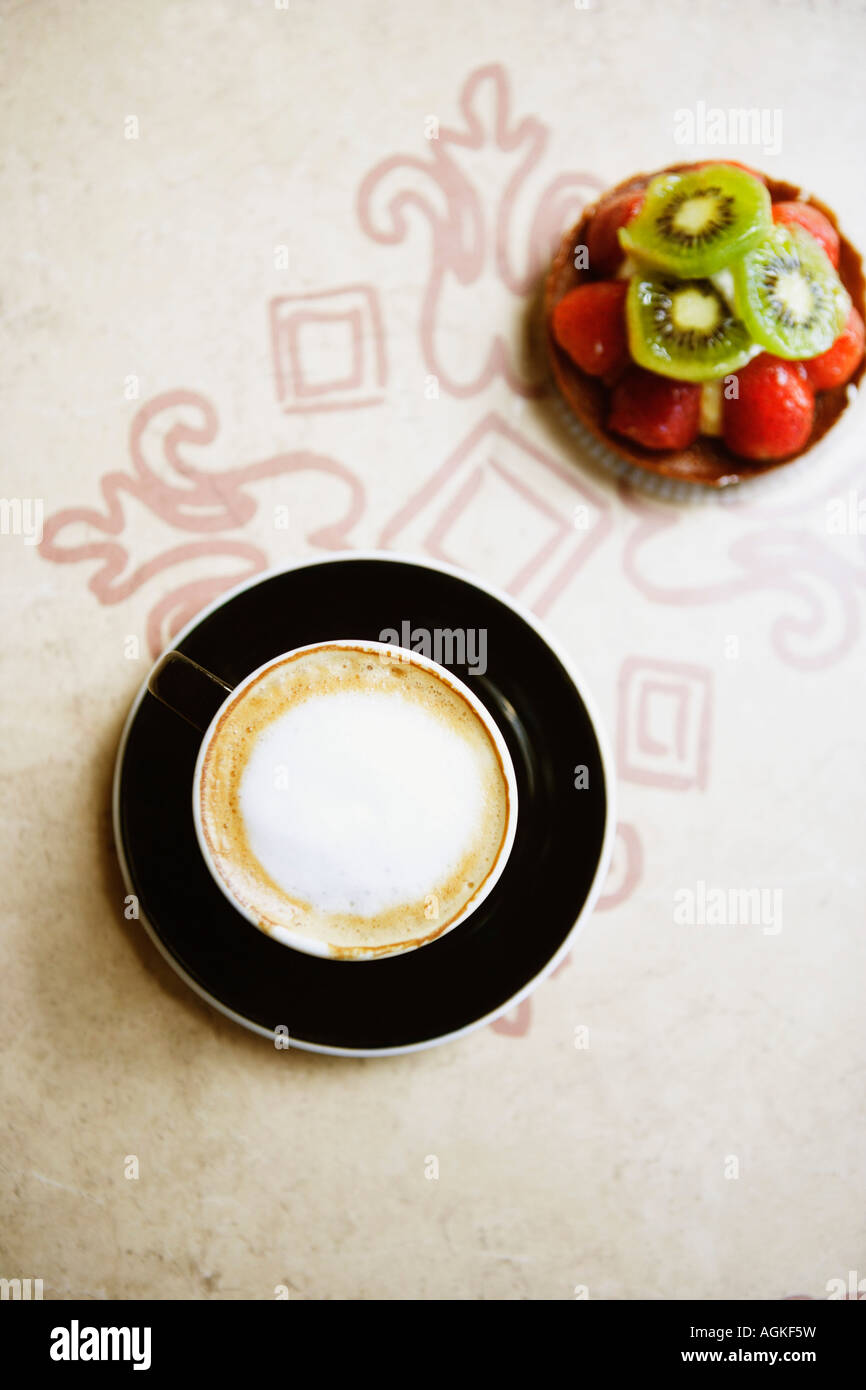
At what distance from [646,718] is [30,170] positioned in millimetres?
891

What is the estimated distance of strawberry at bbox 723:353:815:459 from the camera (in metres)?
0.92

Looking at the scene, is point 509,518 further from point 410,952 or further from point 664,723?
point 410,952

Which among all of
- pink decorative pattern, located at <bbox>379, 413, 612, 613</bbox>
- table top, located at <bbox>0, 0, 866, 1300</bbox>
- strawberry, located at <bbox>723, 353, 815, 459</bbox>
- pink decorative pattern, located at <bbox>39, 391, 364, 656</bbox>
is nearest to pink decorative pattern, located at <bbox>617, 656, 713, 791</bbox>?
table top, located at <bbox>0, 0, 866, 1300</bbox>

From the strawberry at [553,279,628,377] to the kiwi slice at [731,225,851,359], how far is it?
109mm

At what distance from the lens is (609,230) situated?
95cm

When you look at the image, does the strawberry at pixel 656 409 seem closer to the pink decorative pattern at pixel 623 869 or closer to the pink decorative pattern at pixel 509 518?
the pink decorative pattern at pixel 509 518

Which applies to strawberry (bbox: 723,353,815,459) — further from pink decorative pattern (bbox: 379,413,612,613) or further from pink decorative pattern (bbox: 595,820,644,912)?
pink decorative pattern (bbox: 595,820,644,912)

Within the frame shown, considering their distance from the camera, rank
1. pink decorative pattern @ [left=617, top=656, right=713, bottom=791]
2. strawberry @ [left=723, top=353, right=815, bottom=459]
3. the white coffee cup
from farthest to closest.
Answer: pink decorative pattern @ [left=617, top=656, right=713, bottom=791], strawberry @ [left=723, top=353, right=815, bottom=459], the white coffee cup

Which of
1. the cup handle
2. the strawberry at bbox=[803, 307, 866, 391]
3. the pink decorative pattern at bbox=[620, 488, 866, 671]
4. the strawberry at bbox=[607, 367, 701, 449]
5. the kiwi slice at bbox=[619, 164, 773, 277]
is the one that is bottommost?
the cup handle

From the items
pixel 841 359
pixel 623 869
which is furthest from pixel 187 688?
pixel 841 359

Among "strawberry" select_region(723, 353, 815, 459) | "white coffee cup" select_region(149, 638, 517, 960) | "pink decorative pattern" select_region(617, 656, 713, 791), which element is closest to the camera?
"white coffee cup" select_region(149, 638, 517, 960)

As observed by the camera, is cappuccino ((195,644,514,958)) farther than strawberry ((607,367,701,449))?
No

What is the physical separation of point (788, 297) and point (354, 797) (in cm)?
61
